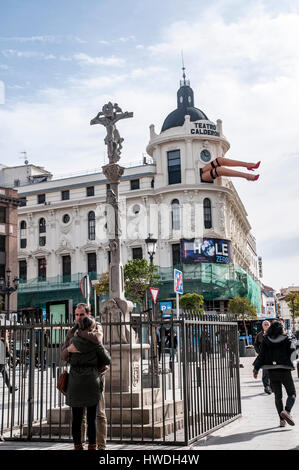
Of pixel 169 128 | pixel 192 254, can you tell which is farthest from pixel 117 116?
pixel 169 128

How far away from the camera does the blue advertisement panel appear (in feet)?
162

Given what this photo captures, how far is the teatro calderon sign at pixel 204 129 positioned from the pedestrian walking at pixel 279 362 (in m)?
43.7

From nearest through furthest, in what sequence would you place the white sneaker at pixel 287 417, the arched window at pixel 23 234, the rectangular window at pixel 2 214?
the white sneaker at pixel 287 417
the rectangular window at pixel 2 214
the arched window at pixel 23 234

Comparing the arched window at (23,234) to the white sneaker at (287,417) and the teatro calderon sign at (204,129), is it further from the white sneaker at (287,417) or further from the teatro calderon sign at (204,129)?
the white sneaker at (287,417)

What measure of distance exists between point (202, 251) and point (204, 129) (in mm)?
11169

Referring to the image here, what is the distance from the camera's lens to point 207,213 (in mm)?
51125

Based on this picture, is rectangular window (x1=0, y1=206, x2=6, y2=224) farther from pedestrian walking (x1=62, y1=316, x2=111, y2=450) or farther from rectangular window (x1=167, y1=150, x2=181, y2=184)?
pedestrian walking (x1=62, y1=316, x2=111, y2=450)

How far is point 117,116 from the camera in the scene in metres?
10.1

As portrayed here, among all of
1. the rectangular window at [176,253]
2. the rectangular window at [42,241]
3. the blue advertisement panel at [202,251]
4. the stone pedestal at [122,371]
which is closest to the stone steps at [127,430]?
the stone pedestal at [122,371]

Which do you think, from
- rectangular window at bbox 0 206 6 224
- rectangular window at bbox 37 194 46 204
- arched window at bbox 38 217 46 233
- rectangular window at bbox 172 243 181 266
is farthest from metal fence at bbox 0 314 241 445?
rectangular window at bbox 37 194 46 204

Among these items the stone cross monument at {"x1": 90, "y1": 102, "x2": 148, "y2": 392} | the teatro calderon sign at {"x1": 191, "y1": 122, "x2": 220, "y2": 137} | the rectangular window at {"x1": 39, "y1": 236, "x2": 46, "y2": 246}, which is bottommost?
the stone cross monument at {"x1": 90, "y1": 102, "x2": 148, "y2": 392}

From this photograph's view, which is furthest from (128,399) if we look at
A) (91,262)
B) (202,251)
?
(91,262)

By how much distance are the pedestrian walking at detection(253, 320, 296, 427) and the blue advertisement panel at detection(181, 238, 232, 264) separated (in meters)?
40.6

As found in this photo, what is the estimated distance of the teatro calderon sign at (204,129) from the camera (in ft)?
167
